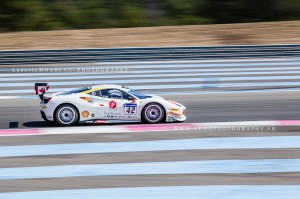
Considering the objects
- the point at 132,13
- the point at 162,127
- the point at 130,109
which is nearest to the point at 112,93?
the point at 130,109

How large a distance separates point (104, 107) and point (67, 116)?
2.28 feet

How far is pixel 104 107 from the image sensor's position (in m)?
10.3

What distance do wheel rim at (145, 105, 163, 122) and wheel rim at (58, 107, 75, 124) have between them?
1.37 m

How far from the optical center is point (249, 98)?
13.7m

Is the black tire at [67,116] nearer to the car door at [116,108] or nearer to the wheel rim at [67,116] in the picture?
the wheel rim at [67,116]

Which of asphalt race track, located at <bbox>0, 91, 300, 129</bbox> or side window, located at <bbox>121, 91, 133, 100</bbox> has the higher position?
side window, located at <bbox>121, 91, 133, 100</bbox>

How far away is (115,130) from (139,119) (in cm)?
112

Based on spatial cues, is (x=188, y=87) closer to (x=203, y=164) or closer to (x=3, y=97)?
(x=3, y=97)

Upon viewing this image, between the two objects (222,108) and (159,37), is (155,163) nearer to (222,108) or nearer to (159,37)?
(222,108)

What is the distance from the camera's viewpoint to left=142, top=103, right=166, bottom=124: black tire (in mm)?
10250

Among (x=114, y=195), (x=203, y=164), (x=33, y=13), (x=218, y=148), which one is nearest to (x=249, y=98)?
(x=218, y=148)

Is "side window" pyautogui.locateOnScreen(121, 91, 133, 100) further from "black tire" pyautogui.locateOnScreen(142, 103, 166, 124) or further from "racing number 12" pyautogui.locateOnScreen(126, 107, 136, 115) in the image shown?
"black tire" pyautogui.locateOnScreen(142, 103, 166, 124)

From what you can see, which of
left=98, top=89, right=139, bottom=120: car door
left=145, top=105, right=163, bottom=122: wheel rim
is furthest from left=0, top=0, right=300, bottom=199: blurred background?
left=145, top=105, right=163, bottom=122: wheel rim

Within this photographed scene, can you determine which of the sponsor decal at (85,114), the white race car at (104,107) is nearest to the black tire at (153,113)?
the white race car at (104,107)
